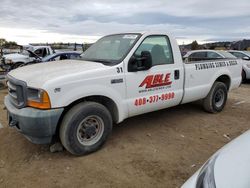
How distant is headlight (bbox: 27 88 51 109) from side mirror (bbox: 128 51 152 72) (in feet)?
4.86

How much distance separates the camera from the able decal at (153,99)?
4.58 meters

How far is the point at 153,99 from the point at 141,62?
735mm

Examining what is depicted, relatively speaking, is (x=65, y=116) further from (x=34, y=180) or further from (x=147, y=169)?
(x=147, y=169)

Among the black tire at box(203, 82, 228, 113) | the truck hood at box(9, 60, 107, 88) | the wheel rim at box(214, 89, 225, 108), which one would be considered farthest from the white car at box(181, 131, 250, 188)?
the wheel rim at box(214, 89, 225, 108)

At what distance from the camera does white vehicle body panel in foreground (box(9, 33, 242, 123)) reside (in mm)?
3729

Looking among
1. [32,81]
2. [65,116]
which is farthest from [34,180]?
[32,81]

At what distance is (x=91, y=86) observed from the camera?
3.95m

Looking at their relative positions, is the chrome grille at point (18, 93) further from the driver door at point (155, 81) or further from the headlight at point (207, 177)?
the headlight at point (207, 177)

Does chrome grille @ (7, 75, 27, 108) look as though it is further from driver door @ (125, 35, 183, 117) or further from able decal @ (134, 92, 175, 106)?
able decal @ (134, 92, 175, 106)

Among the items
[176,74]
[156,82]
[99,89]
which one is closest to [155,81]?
[156,82]

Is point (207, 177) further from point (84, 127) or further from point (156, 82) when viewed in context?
point (156, 82)

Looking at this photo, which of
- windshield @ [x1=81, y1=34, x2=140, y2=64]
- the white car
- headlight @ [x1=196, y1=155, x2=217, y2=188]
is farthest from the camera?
windshield @ [x1=81, y1=34, x2=140, y2=64]

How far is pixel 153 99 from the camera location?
4.77m

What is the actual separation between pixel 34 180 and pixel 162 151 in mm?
1988
